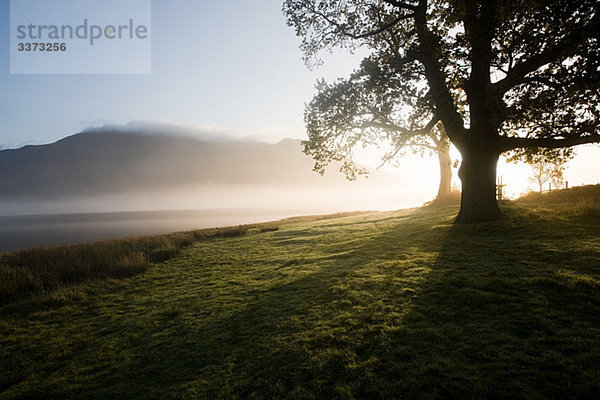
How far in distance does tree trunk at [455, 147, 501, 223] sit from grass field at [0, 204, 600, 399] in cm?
307

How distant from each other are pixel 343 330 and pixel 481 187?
13.3 meters

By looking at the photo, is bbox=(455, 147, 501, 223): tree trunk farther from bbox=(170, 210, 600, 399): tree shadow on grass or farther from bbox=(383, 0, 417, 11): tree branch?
bbox=(383, 0, 417, 11): tree branch

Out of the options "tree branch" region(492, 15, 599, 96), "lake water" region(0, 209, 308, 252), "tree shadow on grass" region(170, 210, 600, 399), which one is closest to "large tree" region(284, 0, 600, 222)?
"tree branch" region(492, 15, 599, 96)

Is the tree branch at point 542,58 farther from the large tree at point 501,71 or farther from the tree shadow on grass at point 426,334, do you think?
the tree shadow on grass at point 426,334

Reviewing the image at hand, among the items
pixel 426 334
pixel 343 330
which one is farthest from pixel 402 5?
pixel 343 330

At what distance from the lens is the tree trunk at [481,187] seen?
15555 millimetres

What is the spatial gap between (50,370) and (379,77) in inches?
759

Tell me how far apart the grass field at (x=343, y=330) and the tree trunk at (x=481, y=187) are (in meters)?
3.07

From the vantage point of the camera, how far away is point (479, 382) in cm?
439

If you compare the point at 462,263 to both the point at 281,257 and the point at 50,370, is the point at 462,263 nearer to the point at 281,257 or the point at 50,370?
the point at 281,257

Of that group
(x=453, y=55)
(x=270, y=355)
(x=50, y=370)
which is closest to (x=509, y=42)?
(x=453, y=55)

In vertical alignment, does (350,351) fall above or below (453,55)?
below

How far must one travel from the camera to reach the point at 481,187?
51.2 ft

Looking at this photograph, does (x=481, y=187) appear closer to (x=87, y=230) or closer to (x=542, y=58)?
(x=542, y=58)
